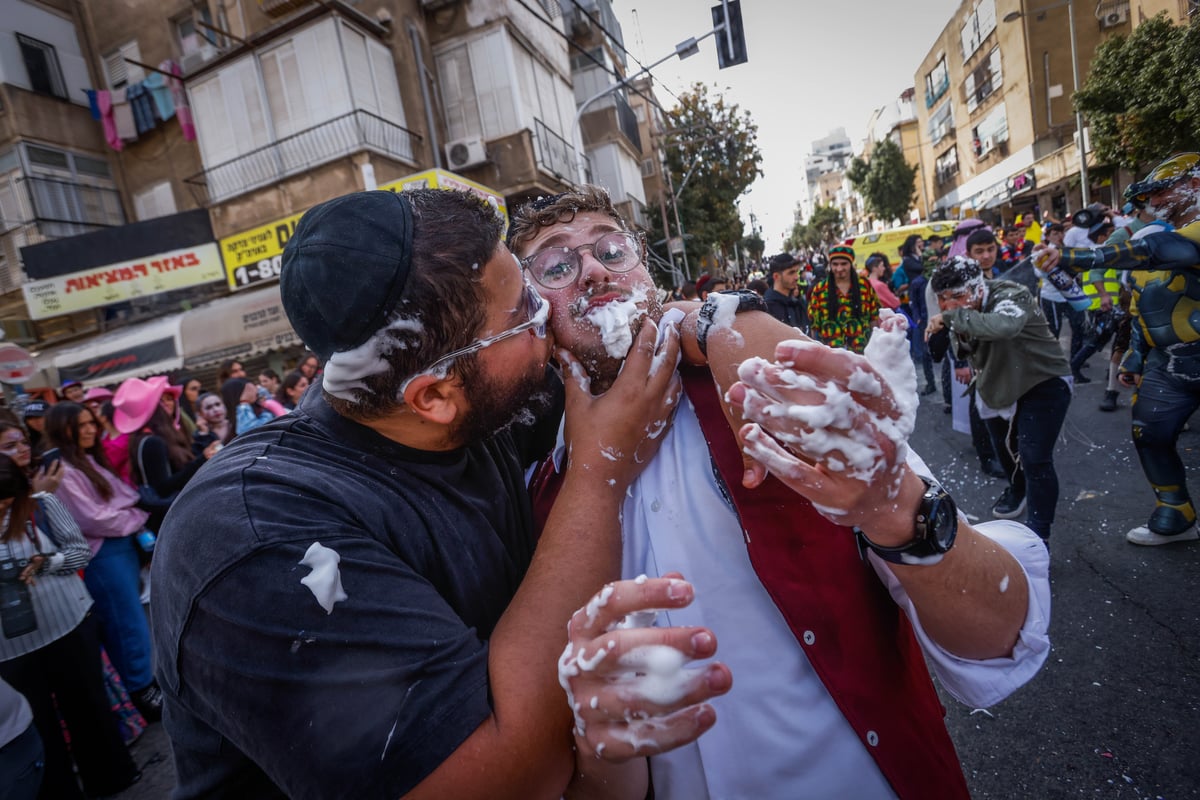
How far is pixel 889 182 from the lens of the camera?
146 feet

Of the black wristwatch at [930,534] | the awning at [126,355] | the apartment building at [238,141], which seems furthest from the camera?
the awning at [126,355]

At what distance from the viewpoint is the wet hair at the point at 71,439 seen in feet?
14.3

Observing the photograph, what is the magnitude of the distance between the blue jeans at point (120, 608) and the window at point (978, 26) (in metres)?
41.0

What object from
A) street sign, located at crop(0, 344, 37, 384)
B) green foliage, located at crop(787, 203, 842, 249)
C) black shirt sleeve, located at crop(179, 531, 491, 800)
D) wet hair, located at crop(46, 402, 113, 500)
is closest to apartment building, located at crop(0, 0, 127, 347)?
street sign, located at crop(0, 344, 37, 384)

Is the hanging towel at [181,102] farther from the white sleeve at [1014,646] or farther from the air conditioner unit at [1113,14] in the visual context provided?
the air conditioner unit at [1113,14]

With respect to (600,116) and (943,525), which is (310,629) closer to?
(943,525)

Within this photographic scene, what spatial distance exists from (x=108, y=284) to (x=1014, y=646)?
750 inches

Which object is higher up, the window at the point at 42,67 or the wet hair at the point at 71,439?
the window at the point at 42,67

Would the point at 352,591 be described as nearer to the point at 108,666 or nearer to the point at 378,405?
the point at 378,405

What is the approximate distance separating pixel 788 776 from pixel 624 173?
2672cm

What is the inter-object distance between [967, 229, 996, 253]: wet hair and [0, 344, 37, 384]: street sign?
33.0 ft

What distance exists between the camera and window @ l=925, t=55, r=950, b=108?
3953cm

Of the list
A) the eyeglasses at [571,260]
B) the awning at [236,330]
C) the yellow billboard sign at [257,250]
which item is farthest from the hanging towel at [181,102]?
the eyeglasses at [571,260]

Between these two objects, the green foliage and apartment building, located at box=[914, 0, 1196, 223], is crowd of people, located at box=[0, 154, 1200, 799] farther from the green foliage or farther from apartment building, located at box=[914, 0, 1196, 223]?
the green foliage
